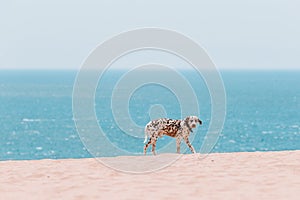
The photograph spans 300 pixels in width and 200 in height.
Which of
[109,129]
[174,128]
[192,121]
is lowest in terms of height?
[109,129]

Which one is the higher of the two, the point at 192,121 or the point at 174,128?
the point at 192,121

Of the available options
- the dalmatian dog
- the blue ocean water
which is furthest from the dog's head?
the blue ocean water

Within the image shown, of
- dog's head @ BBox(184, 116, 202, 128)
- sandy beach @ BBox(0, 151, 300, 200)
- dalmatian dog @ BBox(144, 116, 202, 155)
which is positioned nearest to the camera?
sandy beach @ BBox(0, 151, 300, 200)

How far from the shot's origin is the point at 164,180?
1202 cm

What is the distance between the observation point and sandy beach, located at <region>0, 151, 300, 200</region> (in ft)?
35.0

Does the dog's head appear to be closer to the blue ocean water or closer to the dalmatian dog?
the dalmatian dog

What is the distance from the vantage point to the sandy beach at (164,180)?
10.7m

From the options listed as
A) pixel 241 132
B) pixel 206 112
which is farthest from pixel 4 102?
pixel 241 132

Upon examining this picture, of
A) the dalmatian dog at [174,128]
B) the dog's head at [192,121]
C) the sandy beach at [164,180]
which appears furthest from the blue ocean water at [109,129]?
the sandy beach at [164,180]

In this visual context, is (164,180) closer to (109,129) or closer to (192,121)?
(192,121)

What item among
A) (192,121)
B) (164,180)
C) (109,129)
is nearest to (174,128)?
(192,121)

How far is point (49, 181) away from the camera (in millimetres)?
12172

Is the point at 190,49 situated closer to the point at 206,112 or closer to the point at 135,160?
the point at 135,160

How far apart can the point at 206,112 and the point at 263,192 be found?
9814cm
